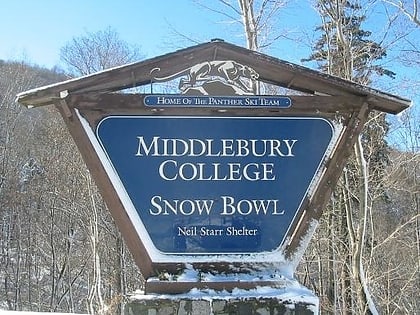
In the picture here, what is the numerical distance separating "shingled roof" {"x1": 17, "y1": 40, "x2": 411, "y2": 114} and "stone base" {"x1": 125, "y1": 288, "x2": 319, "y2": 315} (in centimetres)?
124

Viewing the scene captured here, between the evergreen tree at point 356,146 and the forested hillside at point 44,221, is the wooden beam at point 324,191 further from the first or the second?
the forested hillside at point 44,221

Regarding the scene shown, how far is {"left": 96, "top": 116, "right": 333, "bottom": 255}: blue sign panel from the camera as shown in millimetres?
2967

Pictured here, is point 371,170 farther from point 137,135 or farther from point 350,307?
point 137,135

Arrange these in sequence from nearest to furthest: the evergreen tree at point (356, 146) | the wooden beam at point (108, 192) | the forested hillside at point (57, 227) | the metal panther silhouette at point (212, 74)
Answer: the wooden beam at point (108, 192) < the metal panther silhouette at point (212, 74) < the evergreen tree at point (356, 146) < the forested hillside at point (57, 227)

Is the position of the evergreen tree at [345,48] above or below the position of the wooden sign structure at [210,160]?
above

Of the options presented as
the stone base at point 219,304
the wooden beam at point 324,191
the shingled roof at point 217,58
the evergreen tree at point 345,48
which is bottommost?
the stone base at point 219,304

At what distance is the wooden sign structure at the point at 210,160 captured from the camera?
9.70ft

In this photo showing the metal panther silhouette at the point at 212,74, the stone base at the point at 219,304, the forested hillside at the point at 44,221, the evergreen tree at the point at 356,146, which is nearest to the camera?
the stone base at the point at 219,304

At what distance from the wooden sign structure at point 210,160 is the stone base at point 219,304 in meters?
0.07

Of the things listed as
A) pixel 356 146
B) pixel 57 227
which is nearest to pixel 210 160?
pixel 356 146

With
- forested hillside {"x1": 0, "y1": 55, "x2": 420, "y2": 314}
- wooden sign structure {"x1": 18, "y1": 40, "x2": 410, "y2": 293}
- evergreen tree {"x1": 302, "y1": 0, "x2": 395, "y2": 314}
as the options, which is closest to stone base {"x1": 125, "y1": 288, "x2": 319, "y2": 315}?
wooden sign structure {"x1": 18, "y1": 40, "x2": 410, "y2": 293}

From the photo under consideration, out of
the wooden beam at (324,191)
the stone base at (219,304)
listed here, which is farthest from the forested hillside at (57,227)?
the stone base at (219,304)

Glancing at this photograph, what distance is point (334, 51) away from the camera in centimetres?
1166

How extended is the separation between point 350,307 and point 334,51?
6363 millimetres
